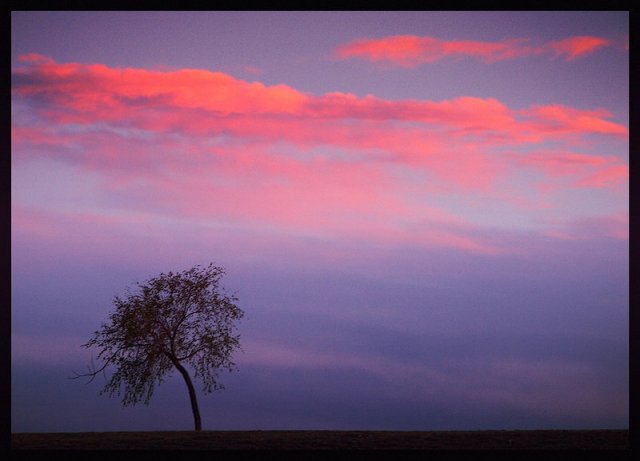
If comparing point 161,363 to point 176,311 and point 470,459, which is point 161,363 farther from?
point 470,459

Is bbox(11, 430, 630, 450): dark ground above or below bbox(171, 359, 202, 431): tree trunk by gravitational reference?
below

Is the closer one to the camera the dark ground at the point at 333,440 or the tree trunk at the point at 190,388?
the dark ground at the point at 333,440

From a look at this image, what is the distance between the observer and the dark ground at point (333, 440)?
102ft

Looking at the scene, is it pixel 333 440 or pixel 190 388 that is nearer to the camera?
pixel 333 440

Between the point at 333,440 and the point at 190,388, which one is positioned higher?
the point at 190,388

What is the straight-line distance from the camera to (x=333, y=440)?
32625 mm

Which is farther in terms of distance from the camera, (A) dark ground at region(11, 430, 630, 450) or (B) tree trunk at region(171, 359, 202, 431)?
(B) tree trunk at region(171, 359, 202, 431)

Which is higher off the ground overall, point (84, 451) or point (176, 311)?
point (176, 311)

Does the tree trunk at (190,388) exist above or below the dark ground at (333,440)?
above

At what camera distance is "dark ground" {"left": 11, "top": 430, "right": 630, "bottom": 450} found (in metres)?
31.0
